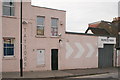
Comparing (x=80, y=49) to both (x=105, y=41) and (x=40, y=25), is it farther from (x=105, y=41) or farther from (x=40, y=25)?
(x=40, y=25)

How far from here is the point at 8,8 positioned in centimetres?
1460

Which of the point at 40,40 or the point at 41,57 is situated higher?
the point at 40,40

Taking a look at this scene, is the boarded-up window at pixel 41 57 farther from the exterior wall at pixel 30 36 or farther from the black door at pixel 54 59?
the black door at pixel 54 59

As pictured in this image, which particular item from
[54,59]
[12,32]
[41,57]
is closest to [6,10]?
[12,32]

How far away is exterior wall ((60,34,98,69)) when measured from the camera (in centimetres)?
1733

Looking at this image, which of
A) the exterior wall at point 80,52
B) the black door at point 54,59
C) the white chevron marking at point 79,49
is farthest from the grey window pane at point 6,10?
the white chevron marking at point 79,49

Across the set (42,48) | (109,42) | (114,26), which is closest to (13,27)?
(42,48)

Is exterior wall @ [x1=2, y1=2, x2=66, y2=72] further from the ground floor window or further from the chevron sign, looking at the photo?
the chevron sign

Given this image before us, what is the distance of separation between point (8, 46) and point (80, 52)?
25.8 feet

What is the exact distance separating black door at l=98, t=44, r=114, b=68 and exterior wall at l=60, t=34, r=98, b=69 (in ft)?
2.49

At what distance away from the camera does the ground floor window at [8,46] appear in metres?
14.4

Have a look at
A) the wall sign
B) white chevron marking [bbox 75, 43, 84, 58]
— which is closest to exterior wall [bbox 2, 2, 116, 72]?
white chevron marking [bbox 75, 43, 84, 58]

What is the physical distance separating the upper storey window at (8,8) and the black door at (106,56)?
37.7 ft

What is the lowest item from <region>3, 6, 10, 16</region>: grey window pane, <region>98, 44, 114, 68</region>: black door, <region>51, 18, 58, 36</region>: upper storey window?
<region>98, 44, 114, 68</region>: black door
